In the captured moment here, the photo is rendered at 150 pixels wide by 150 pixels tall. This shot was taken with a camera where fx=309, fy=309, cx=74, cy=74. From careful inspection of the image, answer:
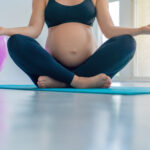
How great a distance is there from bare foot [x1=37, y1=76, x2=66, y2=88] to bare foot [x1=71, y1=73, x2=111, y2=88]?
10cm

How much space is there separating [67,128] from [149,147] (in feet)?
0.43

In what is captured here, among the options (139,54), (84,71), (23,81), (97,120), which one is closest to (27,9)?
(23,81)

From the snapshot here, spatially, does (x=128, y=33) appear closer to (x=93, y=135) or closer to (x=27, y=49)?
(x=27, y=49)

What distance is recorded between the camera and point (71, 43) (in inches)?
65.8

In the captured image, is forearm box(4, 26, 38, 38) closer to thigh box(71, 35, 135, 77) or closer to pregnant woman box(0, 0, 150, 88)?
pregnant woman box(0, 0, 150, 88)

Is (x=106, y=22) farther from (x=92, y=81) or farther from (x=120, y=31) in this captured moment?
(x=92, y=81)

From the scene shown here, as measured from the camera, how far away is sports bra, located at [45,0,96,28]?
1727 mm

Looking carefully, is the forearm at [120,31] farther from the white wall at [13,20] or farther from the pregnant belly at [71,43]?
the white wall at [13,20]

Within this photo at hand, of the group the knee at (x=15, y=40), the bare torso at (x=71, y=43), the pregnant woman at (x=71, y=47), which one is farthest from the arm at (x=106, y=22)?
the knee at (x=15, y=40)

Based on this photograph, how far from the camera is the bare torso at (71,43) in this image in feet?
5.48

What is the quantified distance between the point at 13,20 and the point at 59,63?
1.69 meters

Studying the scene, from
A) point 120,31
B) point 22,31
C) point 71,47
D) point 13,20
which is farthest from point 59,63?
point 13,20

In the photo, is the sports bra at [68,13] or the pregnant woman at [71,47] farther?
the sports bra at [68,13]

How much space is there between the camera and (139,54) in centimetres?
411
